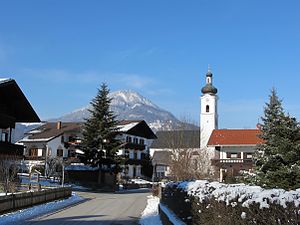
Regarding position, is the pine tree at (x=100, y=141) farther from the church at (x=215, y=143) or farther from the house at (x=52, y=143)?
the house at (x=52, y=143)

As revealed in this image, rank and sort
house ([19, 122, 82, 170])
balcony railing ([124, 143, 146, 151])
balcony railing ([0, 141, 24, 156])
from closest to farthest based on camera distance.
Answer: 1. balcony railing ([0, 141, 24, 156])
2. house ([19, 122, 82, 170])
3. balcony railing ([124, 143, 146, 151])

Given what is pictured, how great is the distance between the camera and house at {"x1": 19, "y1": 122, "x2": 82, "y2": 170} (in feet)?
222

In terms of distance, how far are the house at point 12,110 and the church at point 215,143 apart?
14.3 m

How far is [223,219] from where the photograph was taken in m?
8.06

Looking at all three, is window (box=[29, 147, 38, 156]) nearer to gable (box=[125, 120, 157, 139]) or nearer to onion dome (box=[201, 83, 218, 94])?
gable (box=[125, 120, 157, 139])

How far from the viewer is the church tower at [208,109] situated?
284 feet

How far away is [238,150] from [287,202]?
68.0m

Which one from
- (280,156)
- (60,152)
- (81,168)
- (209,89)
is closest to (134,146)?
(60,152)

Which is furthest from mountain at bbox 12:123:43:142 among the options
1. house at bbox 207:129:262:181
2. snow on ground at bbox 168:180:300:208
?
snow on ground at bbox 168:180:300:208

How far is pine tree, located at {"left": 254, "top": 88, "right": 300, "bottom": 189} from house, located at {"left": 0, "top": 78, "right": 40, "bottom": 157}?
22255 mm

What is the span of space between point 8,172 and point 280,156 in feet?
66.7

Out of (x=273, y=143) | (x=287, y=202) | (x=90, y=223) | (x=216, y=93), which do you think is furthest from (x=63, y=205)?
(x=216, y=93)

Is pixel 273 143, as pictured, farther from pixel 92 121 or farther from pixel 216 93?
pixel 216 93

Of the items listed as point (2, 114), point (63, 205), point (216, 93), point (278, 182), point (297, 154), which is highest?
point (216, 93)
